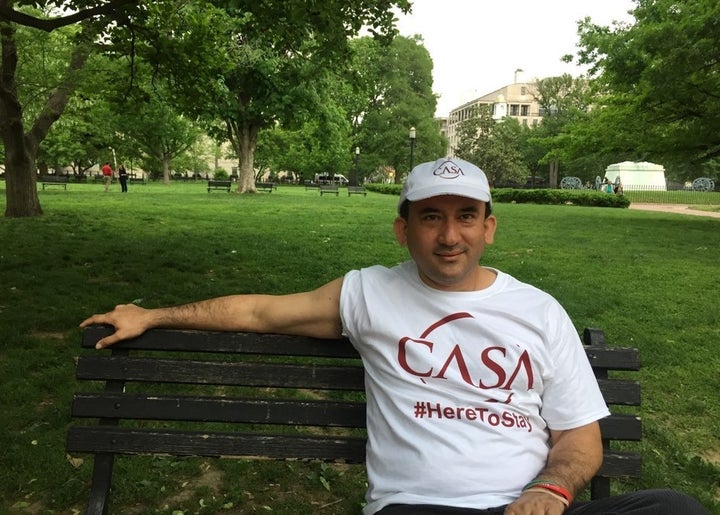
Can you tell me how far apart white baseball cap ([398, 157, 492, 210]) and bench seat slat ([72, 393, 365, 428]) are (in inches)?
35.4

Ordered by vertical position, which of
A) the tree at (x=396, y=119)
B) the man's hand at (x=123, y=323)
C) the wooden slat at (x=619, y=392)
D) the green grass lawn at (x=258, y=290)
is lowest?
the green grass lawn at (x=258, y=290)

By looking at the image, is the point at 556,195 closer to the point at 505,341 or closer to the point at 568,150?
the point at 568,150

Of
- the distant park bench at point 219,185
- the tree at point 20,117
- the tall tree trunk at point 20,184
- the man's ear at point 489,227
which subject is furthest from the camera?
the distant park bench at point 219,185

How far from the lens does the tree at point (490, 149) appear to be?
53219 millimetres

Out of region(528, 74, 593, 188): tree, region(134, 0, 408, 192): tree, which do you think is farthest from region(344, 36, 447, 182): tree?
region(134, 0, 408, 192): tree

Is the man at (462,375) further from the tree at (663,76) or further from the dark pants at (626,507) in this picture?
the tree at (663,76)

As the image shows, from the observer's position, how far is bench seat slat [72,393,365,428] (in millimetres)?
2146

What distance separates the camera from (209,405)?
7.10ft

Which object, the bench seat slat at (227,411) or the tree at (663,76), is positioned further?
the tree at (663,76)

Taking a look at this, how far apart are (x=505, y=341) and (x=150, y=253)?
787 cm

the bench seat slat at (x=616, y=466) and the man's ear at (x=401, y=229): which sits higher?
the man's ear at (x=401, y=229)

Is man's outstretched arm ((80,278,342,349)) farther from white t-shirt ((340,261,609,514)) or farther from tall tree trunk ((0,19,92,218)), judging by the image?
tall tree trunk ((0,19,92,218))

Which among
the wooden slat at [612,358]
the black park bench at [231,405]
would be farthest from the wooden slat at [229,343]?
the wooden slat at [612,358]

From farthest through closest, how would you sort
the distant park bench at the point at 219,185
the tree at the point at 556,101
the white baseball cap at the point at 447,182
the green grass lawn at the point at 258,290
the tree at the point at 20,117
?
the tree at the point at 556,101 → the distant park bench at the point at 219,185 → the tree at the point at 20,117 → the green grass lawn at the point at 258,290 → the white baseball cap at the point at 447,182
